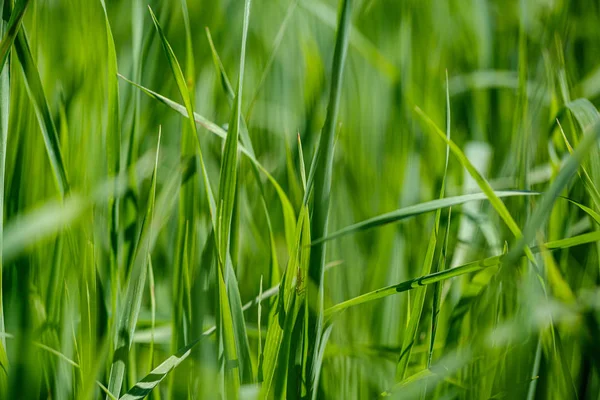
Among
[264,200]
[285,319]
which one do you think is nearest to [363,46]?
[264,200]

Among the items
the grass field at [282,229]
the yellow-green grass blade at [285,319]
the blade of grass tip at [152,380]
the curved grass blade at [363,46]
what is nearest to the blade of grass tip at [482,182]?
the grass field at [282,229]

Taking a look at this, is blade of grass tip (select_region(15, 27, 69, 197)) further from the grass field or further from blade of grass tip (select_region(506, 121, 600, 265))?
blade of grass tip (select_region(506, 121, 600, 265))

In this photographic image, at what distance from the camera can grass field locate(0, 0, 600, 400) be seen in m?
0.46

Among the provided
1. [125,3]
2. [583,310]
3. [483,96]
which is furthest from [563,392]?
[125,3]

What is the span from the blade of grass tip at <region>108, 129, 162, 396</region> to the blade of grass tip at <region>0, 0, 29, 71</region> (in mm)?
129

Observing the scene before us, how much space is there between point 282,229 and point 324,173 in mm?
355

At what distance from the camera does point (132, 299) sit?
458mm

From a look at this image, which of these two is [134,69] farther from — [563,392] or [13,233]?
[563,392]

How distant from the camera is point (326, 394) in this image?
56 centimetres

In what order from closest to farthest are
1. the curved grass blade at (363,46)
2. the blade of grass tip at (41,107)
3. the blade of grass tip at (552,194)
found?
the blade of grass tip at (552,194)
the blade of grass tip at (41,107)
the curved grass blade at (363,46)

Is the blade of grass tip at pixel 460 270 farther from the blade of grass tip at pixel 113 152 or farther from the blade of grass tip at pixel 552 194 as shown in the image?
the blade of grass tip at pixel 113 152

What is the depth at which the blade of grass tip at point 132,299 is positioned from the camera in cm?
44

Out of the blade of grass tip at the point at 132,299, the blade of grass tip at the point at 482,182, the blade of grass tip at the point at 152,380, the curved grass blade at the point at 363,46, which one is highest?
the curved grass blade at the point at 363,46

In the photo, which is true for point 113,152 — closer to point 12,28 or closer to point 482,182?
point 12,28
